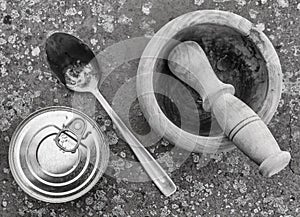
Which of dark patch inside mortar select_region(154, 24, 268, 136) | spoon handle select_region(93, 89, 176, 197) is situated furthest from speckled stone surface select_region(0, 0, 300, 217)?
dark patch inside mortar select_region(154, 24, 268, 136)

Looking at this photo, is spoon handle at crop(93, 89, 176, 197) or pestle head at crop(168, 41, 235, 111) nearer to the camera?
pestle head at crop(168, 41, 235, 111)

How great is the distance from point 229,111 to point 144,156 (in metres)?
0.31

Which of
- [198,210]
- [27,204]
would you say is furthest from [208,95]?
[27,204]

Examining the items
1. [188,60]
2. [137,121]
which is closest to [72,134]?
[137,121]

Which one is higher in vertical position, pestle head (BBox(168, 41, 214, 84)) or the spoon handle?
pestle head (BBox(168, 41, 214, 84))

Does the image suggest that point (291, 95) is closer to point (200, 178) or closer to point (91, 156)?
point (200, 178)

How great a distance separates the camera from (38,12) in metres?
1.22

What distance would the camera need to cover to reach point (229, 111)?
37.1 inches

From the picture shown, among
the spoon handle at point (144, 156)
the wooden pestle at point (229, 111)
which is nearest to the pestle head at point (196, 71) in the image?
the wooden pestle at point (229, 111)

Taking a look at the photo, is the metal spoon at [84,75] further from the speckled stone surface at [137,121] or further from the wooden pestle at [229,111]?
the wooden pestle at [229,111]

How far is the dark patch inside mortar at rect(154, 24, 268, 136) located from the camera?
103cm

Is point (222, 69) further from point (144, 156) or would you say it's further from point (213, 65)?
point (144, 156)

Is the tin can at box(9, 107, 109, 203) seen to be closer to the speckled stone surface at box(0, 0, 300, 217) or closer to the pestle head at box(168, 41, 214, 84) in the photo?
the speckled stone surface at box(0, 0, 300, 217)

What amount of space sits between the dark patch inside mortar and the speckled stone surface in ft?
0.50
